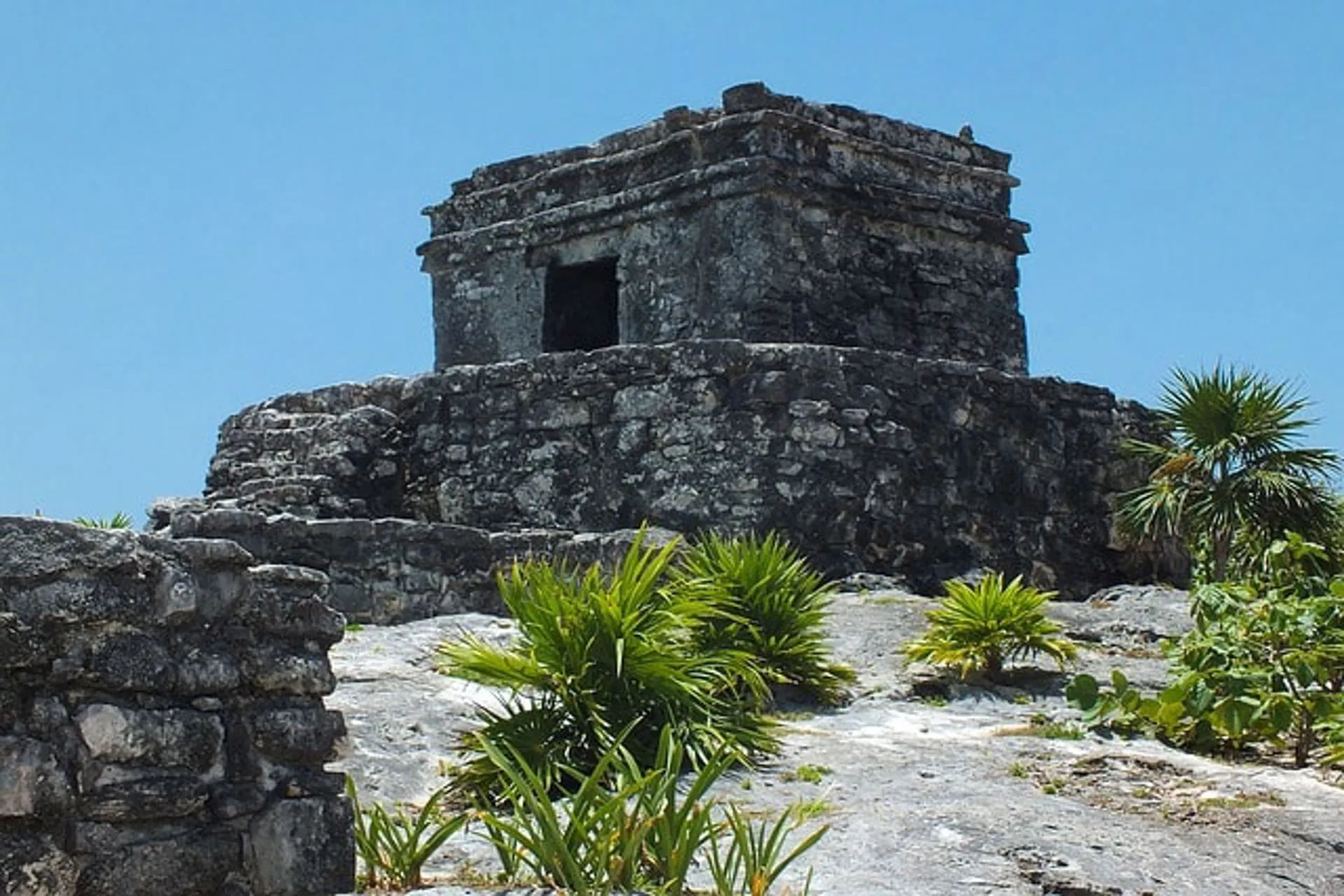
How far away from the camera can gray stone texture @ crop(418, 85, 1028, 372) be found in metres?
13.6

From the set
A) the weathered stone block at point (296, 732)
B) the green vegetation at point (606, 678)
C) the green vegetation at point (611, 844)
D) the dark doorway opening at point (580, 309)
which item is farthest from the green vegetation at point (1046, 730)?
the dark doorway opening at point (580, 309)

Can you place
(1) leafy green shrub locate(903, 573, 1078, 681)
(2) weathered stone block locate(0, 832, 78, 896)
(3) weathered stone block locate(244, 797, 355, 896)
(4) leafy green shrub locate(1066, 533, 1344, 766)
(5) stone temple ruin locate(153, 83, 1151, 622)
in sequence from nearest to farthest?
(2) weathered stone block locate(0, 832, 78, 896)
(3) weathered stone block locate(244, 797, 355, 896)
(4) leafy green shrub locate(1066, 533, 1344, 766)
(1) leafy green shrub locate(903, 573, 1078, 681)
(5) stone temple ruin locate(153, 83, 1151, 622)

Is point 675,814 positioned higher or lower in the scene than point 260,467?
lower

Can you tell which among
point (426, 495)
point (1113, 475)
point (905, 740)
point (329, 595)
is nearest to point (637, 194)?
point (426, 495)

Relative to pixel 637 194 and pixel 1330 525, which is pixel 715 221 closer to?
pixel 637 194

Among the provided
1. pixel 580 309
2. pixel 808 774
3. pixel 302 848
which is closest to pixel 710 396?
pixel 580 309

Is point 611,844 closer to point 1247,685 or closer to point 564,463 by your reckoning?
point 1247,685

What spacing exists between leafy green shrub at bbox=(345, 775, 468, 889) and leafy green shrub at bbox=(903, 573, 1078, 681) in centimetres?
335

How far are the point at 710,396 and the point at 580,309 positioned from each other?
4109 millimetres

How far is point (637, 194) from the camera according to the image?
1408 cm

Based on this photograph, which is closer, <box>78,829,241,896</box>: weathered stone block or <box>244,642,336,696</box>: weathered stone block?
<box>78,829,241,896</box>: weathered stone block

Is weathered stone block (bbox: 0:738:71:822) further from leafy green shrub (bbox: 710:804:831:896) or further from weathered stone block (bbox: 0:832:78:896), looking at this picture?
leafy green shrub (bbox: 710:804:831:896)

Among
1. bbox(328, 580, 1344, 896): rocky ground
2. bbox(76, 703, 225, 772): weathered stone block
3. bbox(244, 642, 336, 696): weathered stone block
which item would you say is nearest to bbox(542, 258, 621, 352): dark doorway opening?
bbox(328, 580, 1344, 896): rocky ground

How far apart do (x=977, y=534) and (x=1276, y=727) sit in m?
4.62
